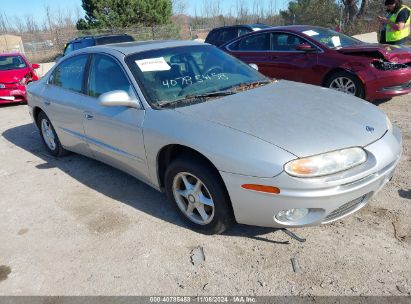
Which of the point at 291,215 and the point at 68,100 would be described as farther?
the point at 68,100

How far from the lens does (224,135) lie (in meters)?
2.75

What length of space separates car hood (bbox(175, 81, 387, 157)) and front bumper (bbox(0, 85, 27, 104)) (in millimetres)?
8074

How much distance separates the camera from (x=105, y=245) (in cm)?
316

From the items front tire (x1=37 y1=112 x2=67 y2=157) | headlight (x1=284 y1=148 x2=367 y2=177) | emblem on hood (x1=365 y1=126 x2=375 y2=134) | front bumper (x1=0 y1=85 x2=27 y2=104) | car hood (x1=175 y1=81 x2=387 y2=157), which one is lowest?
front bumper (x1=0 y1=85 x2=27 y2=104)

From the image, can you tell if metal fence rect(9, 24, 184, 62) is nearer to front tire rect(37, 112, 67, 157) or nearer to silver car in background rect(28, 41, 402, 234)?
front tire rect(37, 112, 67, 157)

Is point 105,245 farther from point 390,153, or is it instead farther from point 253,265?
point 390,153

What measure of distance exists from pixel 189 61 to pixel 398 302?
2713 mm

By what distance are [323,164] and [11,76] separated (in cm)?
945

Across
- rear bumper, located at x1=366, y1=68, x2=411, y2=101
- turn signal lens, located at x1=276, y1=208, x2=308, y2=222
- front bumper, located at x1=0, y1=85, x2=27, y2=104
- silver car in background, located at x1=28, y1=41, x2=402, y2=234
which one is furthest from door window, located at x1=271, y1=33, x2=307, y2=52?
front bumper, located at x1=0, y1=85, x2=27, y2=104

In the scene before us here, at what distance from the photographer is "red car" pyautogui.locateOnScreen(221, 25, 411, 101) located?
6.10m

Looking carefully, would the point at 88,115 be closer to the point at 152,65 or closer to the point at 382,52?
the point at 152,65

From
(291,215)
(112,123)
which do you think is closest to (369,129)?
(291,215)

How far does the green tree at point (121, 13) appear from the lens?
981 inches

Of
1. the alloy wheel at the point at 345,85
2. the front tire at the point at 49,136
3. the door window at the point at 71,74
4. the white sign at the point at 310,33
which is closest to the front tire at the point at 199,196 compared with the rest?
the door window at the point at 71,74
